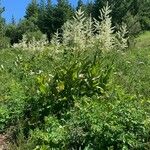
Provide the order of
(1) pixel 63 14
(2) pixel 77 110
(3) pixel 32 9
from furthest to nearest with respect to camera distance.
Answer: (3) pixel 32 9, (1) pixel 63 14, (2) pixel 77 110

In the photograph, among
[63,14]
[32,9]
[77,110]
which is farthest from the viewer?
[32,9]

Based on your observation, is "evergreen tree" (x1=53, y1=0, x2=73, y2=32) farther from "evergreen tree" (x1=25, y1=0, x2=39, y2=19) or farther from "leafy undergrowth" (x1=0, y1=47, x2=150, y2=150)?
"leafy undergrowth" (x1=0, y1=47, x2=150, y2=150)

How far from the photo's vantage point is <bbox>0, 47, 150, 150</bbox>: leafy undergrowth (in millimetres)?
Result: 8406

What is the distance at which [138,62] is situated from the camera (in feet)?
57.0

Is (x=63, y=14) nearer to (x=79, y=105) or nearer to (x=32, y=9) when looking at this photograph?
(x=32, y=9)

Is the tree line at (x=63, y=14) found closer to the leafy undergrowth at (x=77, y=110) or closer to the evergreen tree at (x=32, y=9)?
the evergreen tree at (x=32, y=9)

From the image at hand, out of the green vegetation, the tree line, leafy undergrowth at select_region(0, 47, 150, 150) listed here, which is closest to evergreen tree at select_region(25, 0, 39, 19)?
the tree line

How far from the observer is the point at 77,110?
978 centimetres

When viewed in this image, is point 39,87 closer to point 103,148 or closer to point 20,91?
point 20,91

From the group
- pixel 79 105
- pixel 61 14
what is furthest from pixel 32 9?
pixel 79 105

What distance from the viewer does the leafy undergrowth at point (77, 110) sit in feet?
27.6

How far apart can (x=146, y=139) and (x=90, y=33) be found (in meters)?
3.89

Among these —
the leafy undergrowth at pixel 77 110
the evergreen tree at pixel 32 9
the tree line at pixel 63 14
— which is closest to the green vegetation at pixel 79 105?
the leafy undergrowth at pixel 77 110

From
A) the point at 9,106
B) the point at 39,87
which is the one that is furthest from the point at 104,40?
the point at 9,106
